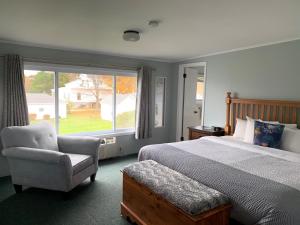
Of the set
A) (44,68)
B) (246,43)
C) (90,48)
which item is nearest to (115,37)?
(90,48)

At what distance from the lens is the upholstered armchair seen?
8.52 ft

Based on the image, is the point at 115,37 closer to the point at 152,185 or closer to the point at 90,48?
the point at 90,48

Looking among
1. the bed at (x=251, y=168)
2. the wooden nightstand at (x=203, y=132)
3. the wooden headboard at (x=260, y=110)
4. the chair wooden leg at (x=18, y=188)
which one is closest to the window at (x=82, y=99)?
the chair wooden leg at (x=18, y=188)

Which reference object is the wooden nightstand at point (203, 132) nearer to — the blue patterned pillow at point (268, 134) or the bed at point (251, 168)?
the bed at point (251, 168)

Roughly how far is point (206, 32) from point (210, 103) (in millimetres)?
1824

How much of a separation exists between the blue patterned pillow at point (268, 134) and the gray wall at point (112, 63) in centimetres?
257

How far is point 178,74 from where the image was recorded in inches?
196

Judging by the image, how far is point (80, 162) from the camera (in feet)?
9.50

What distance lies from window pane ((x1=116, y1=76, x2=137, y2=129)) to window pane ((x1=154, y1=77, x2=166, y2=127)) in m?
0.57

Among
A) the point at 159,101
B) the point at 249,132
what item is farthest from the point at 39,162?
the point at 159,101

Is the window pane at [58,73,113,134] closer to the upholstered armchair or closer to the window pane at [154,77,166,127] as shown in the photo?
the upholstered armchair

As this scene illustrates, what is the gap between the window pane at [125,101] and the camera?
4564mm

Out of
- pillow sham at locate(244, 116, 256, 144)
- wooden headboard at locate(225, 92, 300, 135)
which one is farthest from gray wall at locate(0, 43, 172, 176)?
pillow sham at locate(244, 116, 256, 144)

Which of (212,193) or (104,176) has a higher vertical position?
(212,193)
